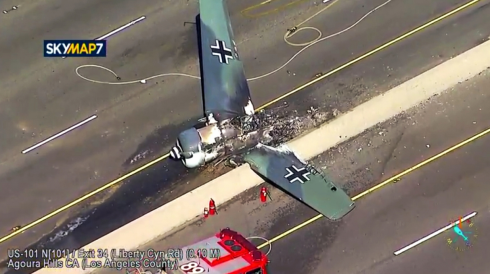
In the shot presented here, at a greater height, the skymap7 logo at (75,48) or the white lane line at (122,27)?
the white lane line at (122,27)

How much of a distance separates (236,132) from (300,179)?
344 centimetres

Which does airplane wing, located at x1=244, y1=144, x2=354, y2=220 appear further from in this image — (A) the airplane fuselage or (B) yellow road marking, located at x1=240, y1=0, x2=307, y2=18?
(B) yellow road marking, located at x1=240, y1=0, x2=307, y2=18

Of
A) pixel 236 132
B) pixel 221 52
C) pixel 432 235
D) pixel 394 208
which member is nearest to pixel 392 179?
pixel 394 208

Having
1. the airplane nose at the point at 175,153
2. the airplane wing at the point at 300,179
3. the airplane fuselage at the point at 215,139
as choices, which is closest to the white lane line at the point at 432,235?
the airplane wing at the point at 300,179

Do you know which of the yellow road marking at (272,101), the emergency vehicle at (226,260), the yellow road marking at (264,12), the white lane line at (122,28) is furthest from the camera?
the yellow road marking at (264,12)

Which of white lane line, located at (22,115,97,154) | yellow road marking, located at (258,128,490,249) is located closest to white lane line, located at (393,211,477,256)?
yellow road marking, located at (258,128,490,249)

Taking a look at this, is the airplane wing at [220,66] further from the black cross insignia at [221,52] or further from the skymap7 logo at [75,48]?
the skymap7 logo at [75,48]

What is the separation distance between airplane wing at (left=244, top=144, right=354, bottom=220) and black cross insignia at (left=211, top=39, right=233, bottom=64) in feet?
15.0

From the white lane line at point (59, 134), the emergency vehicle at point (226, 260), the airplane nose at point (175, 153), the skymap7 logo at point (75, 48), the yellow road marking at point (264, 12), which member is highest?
the yellow road marking at point (264, 12)

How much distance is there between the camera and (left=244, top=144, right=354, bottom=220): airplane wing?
95.9 feet

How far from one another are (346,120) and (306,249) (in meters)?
6.75

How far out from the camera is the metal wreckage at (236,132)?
2975 centimetres

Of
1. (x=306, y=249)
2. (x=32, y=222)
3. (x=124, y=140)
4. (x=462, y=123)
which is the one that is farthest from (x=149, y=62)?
(x=462, y=123)

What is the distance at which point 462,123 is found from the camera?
33.2 meters
